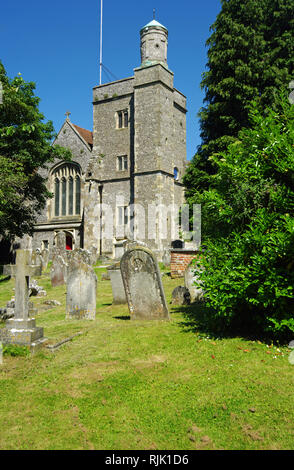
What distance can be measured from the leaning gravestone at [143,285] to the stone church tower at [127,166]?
706 inches

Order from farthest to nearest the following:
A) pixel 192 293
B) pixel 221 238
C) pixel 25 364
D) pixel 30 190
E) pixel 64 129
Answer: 1. pixel 64 129
2. pixel 30 190
3. pixel 192 293
4. pixel 221 238
5. pixel 25 364

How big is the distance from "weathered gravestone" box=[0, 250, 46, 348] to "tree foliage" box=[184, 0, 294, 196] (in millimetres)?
13792

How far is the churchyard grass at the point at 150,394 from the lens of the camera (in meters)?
3.31

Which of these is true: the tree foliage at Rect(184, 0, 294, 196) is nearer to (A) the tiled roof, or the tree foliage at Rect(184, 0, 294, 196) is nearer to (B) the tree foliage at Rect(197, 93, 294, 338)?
(B) the tree foliage at Rect(197, 93, 294, 338)

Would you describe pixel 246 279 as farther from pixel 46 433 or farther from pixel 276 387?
pixel 46 433

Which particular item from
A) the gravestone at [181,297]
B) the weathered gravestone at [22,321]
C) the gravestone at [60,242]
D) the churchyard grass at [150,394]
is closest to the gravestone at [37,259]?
the gravestone at [60,242]

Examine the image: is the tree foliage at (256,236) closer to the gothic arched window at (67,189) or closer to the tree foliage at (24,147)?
the tree foliage at (24,147)

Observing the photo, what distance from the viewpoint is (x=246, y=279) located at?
5496 millimetres

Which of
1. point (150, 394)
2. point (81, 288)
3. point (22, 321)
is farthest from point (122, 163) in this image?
point (150, 394)

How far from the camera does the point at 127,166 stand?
97.9 feet

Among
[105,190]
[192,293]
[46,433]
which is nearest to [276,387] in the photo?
[46,433]

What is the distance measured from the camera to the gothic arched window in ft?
102

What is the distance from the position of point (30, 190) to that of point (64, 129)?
11321 mm

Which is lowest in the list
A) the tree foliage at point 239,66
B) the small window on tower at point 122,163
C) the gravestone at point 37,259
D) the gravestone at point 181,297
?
the gravestone at point 181,297
